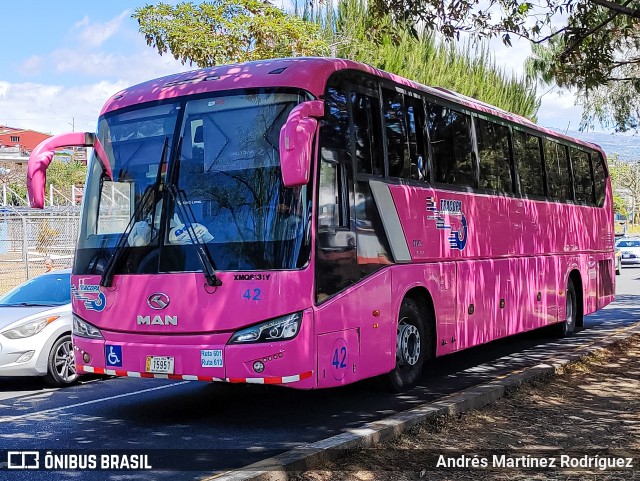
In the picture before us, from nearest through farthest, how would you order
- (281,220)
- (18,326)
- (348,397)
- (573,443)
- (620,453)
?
(620,453), (573,443), (281,220), (348,397), (18,326)

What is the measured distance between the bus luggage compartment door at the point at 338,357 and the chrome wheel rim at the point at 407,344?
1213 mm

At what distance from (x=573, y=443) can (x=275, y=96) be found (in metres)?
3.98

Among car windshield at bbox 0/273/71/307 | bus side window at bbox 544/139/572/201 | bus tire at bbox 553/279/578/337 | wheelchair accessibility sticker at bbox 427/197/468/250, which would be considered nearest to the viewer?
wheelchair accessibility sticker at bbox 427/197/468/250

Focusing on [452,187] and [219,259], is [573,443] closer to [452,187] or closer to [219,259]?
[219,259]

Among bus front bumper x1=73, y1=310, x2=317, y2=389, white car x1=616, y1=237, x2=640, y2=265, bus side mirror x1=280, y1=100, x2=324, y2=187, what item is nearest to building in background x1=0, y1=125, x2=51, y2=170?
white car x1=616, y1=237, x2=640, y2=265

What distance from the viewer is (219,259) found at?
7.68 meters

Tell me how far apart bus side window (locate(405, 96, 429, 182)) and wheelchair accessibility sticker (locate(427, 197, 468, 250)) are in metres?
0.35

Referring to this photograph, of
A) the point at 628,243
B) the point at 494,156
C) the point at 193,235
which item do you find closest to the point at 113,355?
the point at 193,235

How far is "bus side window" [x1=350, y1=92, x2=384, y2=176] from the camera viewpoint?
342 inches

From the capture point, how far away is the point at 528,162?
44.9 feet

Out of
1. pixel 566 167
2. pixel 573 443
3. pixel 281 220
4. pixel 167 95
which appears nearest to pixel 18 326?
pixel 167 95

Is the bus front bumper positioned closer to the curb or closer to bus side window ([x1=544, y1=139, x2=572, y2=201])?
the curb

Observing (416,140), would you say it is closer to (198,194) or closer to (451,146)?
(451,146)

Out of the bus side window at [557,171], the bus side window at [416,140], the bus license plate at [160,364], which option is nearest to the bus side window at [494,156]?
the bus side window at [416,140]
